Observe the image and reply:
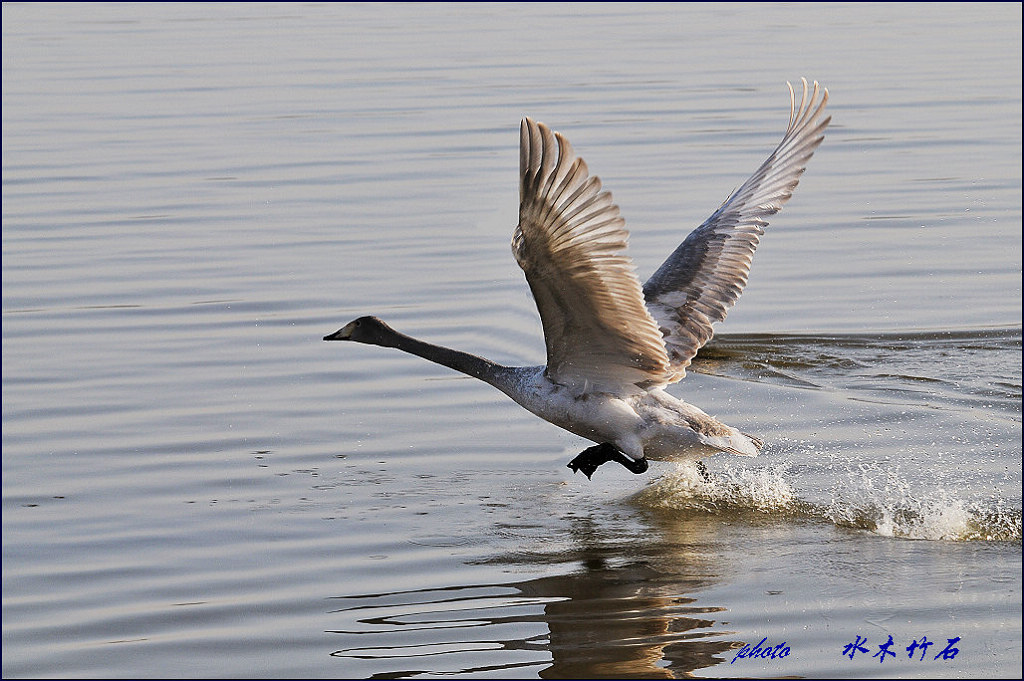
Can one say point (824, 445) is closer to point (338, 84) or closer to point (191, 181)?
point (191, 181)

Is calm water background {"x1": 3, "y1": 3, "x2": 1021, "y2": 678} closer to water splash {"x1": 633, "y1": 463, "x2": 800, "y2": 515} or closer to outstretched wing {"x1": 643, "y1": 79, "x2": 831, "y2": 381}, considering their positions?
water splash {"x1": 633, "y1": 463, "x2": 800, "y2": 515}

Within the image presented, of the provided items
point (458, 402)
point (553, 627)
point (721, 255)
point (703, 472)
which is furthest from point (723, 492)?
point (458, 402)

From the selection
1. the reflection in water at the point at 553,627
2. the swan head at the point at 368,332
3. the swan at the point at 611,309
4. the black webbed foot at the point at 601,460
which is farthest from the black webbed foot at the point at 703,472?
the swan head at the point at 368,332

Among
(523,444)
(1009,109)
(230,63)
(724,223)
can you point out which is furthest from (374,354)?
(230,63)

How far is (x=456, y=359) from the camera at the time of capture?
7801 mm

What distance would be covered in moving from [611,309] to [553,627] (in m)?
1.49

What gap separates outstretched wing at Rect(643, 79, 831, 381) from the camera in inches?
325

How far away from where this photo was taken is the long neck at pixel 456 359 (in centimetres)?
773

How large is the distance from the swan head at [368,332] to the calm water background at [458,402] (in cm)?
72

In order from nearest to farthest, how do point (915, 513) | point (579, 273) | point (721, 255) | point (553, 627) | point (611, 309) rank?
point (553, 627) < point (579, 273) < point (611, 309) < point (915, 513) < point (721, 255)

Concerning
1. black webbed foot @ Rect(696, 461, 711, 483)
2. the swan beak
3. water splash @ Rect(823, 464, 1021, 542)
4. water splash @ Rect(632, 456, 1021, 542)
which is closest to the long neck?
the swan beak

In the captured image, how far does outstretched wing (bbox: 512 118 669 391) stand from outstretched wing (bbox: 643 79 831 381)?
0.60m

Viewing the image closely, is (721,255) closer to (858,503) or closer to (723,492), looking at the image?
(723,492)

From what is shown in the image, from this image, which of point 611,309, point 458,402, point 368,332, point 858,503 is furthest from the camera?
point 458,402
